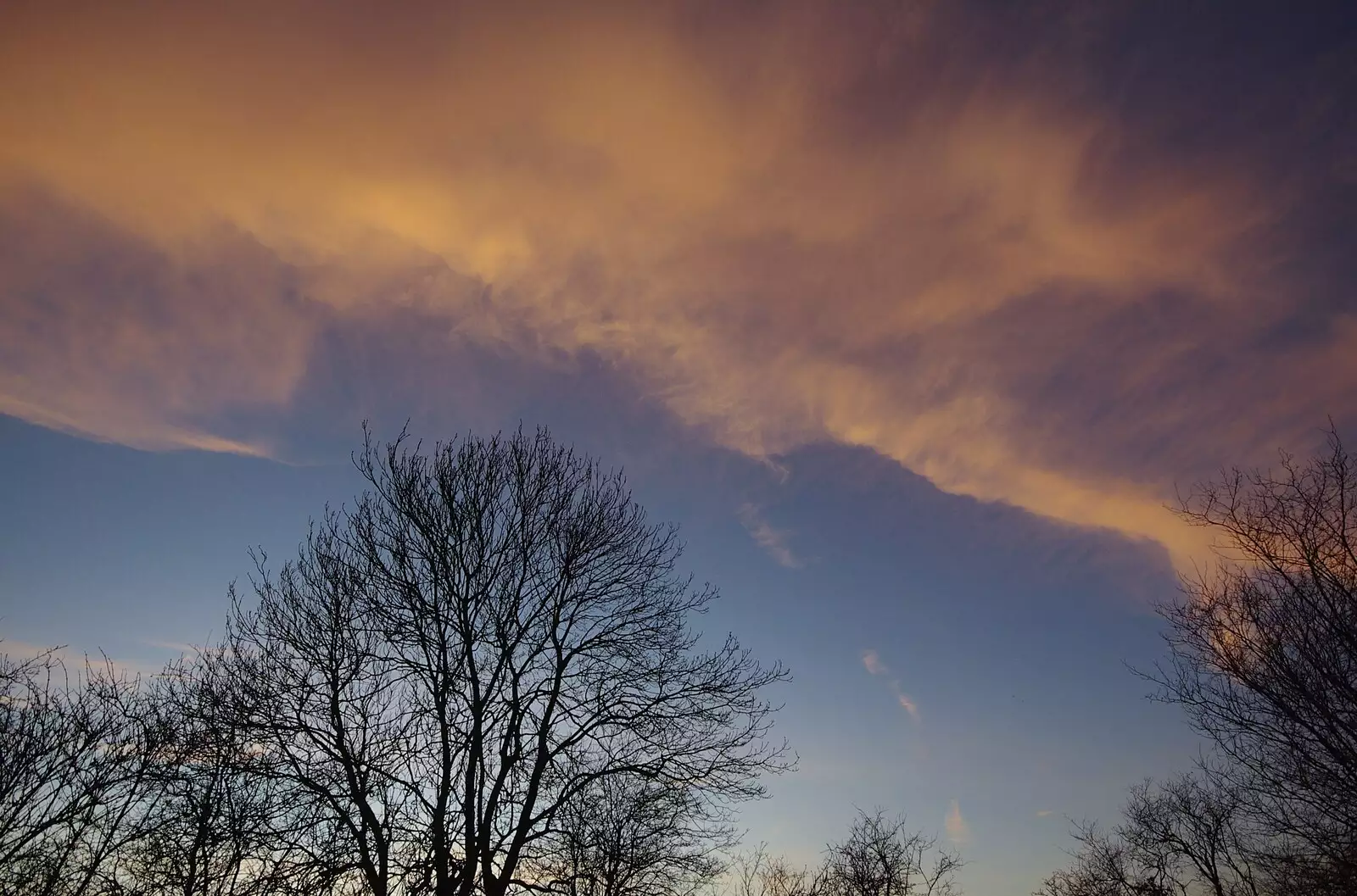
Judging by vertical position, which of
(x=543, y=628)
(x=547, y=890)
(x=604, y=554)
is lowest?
(x=547, y=890)

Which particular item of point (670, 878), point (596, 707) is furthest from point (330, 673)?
point (670, 878)

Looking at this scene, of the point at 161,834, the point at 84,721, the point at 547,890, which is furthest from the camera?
the point at 84,721

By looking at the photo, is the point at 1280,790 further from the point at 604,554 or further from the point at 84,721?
the point at 84,721

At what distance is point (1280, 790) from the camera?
11.0 metres

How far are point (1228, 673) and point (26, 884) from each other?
1782 centimetres

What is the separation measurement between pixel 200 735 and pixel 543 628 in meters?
4.66

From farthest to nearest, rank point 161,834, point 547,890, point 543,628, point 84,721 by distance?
1. point 543,628
2. point 84,721
3. point 547,890
4. point 161,834

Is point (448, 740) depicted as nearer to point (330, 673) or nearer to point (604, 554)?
point (330, 673)

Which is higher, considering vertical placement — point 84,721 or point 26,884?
point 84,721

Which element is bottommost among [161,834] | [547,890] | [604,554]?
[547,890]

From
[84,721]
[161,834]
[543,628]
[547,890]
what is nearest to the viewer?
[161,834]

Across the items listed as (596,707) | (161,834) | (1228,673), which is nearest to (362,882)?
(161,834)

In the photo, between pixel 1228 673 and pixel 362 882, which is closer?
pixel 362 882

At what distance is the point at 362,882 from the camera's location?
354 inches
